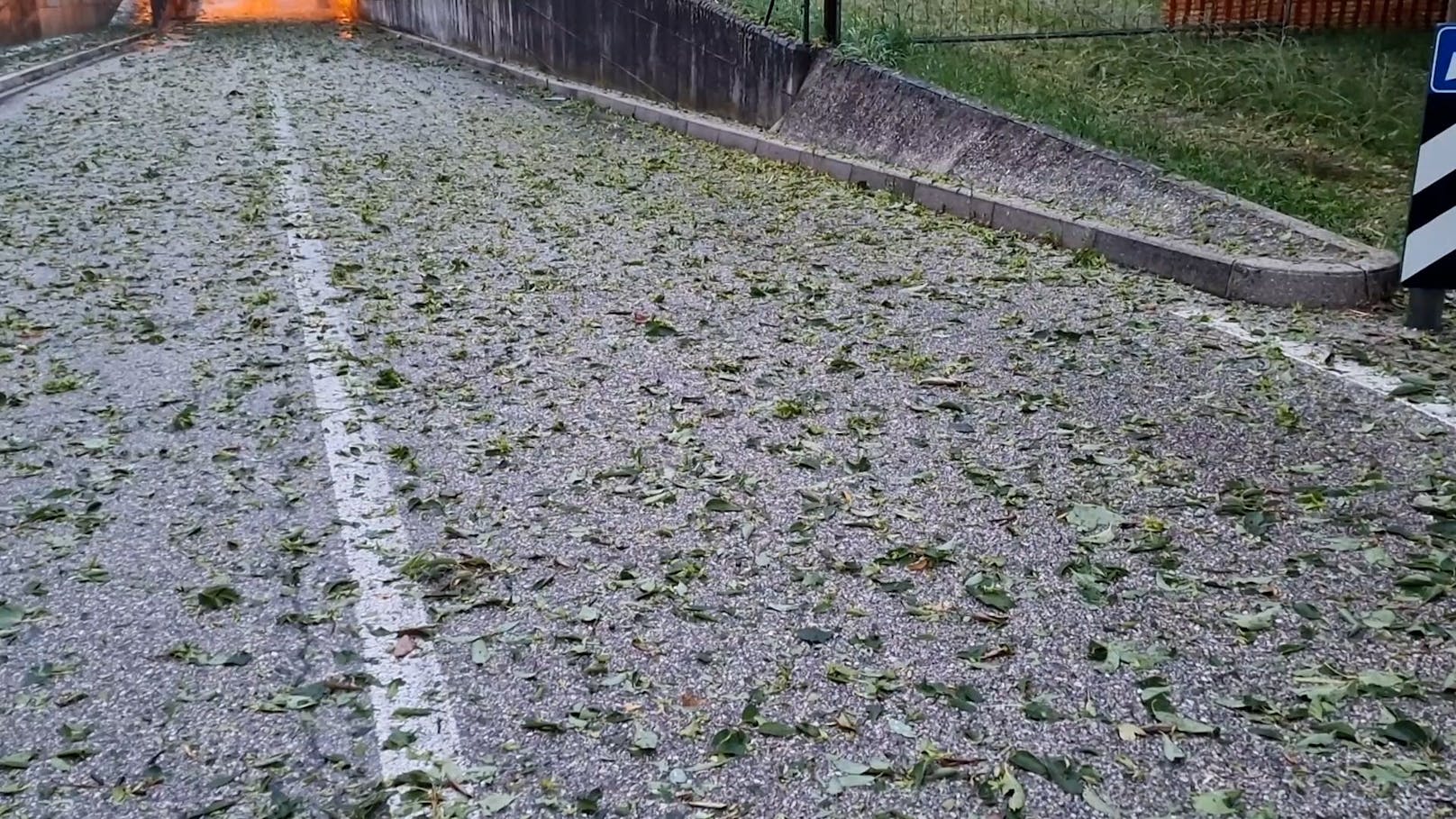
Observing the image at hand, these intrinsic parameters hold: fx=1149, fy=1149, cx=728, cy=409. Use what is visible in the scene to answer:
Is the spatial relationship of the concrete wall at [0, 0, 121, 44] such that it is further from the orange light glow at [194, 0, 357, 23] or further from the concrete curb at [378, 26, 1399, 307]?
the concrete curb at [378, 26, 1399, 307]

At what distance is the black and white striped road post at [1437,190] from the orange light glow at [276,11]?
2954cm

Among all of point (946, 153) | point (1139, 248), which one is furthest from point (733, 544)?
point (946, 153)

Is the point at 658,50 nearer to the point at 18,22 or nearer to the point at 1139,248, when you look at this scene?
the point at 1139,248

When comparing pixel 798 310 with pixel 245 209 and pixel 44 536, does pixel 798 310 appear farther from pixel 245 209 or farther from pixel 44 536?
pixel 245 209

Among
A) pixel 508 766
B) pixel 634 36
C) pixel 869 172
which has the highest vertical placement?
pixel 634 36

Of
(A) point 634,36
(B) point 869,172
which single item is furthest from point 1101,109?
(A) point 634,36

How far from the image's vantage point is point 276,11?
114 ft

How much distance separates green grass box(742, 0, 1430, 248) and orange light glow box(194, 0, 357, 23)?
24.1m

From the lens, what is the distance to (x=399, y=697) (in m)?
2.87

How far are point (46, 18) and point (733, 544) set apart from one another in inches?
751

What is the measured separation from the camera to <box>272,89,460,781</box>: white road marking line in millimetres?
2756

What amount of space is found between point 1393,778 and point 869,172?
6.71m

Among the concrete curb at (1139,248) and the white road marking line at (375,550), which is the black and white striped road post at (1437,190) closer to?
the concrete curb at (1139,248)

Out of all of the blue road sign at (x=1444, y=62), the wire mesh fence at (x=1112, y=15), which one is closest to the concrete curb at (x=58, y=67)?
the wire mesh fence at (x=1112, y=15)
